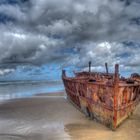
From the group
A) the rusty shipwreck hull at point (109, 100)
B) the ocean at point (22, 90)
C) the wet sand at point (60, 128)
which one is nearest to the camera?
the wet sand at point (60, 128)

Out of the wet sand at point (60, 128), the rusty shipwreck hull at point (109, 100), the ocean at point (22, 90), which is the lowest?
the ocean at point (22, 90)

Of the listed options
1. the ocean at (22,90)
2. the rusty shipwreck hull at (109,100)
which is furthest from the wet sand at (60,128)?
the ocean at (22,90)

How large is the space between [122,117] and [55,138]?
3.67 metres

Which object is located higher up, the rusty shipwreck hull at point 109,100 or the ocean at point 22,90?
the rusty shipwreck hull at point 109,100

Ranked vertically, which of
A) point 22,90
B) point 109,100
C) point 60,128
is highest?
point 109,100

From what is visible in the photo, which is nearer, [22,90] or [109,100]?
[109,100]

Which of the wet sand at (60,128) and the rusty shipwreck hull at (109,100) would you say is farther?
the rusty shipwreck hull at (109,100)

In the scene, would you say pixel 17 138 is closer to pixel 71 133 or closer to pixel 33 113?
pixel 71 133

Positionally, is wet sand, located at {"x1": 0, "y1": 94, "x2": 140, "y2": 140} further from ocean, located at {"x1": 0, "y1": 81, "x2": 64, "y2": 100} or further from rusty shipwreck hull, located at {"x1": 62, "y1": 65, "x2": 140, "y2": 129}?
ocean, located at {"x1": 0, "y1": 81, "x2": 64, "y2": 100}

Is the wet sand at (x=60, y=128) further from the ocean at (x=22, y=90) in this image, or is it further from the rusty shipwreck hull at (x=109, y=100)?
the ocean at (x=22, y=90)

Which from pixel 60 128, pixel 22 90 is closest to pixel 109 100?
pixel 60 128

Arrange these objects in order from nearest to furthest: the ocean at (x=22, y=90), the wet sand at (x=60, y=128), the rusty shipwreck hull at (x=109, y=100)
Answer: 1. the wet sand at (x=60, y=128)
2. the rusty shipwreck hull at (x=109, y=100)
3. the ocean at (x=22, y=90)

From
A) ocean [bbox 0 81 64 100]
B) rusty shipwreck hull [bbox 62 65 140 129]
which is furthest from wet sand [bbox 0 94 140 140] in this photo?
ocean [bbox 0 81 64 100]

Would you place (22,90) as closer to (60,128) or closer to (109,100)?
(60,128)
